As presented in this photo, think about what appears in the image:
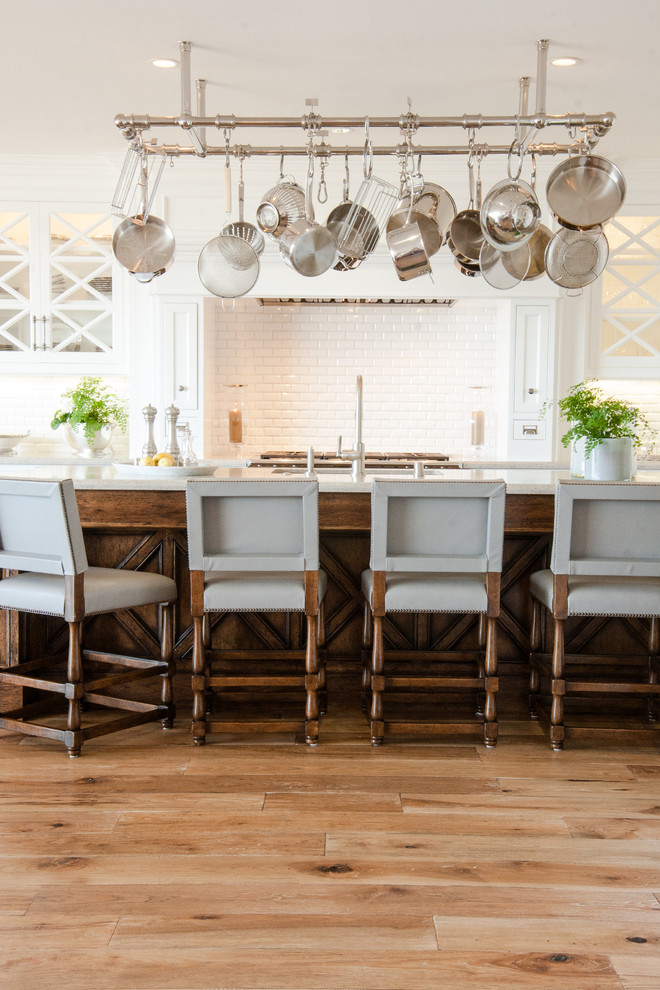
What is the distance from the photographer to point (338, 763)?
9.71ft

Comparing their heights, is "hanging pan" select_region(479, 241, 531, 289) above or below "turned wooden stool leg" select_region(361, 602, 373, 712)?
above

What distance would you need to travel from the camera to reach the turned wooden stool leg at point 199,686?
3.08 meters

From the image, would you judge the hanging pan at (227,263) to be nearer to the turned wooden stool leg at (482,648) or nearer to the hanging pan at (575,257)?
the hanging pan at (575,257)

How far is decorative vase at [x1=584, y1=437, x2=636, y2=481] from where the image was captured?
3375 millimetres

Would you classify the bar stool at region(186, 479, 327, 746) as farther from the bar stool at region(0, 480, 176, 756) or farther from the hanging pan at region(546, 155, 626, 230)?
the hanging pan at region(546, 155, 626, 230)

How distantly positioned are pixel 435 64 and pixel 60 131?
230 cm

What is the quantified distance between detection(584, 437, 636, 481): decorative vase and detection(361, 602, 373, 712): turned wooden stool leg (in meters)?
0.99

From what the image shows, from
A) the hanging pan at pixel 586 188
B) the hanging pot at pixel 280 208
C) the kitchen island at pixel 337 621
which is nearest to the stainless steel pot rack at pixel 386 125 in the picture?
the hanging pan at pixel 586 188

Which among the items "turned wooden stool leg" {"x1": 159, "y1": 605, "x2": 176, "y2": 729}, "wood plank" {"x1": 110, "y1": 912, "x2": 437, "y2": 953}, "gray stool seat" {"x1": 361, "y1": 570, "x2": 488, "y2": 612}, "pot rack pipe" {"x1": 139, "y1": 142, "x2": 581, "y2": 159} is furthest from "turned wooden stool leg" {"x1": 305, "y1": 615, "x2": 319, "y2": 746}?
"pot rack pipe" {"x1": 139, "y1": 142, "x2": 581, "y2": 159}

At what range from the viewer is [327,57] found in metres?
3.99

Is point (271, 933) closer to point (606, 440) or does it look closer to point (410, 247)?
point (606, 440)

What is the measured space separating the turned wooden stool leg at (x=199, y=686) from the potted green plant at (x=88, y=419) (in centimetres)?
281

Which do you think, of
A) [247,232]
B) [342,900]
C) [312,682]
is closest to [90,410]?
[247,232]

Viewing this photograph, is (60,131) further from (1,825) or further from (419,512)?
(1,825)
